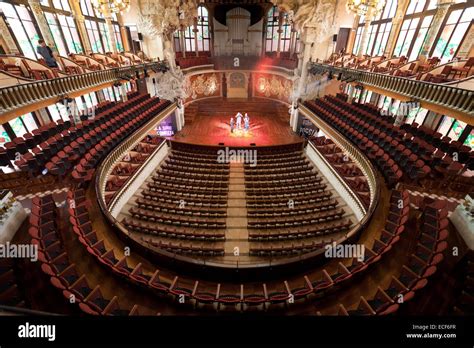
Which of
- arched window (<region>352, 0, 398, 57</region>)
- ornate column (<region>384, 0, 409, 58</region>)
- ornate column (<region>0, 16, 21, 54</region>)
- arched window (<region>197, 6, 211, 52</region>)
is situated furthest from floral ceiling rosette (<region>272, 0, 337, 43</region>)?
ornate column (<region>0, 16, 21, 54</region>)

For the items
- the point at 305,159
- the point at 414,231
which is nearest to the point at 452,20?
the point at 305,159

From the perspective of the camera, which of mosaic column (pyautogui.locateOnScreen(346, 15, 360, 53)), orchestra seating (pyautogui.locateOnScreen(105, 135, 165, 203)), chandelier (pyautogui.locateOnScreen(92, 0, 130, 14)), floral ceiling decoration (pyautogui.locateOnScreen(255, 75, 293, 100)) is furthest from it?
floral ceiling decoration (pyautogui.locateOnScreen(255, 75, 293, 100))

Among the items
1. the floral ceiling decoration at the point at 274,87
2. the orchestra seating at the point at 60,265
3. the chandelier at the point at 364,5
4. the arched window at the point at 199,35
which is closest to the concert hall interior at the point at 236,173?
the orchestra seating at the point at 60,265

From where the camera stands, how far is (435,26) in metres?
12.4

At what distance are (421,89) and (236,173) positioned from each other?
9.78m

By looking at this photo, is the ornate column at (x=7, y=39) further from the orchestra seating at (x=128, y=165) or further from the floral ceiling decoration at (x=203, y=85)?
the floral ceiling decoration at (x=203, y=85)

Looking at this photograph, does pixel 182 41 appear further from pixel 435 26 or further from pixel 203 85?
pixel 435 26

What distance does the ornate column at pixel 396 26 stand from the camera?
49.0 feet

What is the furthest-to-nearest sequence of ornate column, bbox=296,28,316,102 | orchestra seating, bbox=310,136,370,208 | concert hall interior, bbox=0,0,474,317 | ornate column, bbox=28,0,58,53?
ornate column, bbox=296,28,316,102
ornate column, bbox=28,0,58,53
orchestra seating, bbox=310,136,370,208
concert hall interior, bbox=0,0,474,317

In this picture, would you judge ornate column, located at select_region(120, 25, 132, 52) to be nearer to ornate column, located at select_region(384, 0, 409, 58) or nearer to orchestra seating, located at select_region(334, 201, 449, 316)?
ornate column, located at select_region(384, 0, 409, 58)

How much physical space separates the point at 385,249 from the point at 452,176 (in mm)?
4996

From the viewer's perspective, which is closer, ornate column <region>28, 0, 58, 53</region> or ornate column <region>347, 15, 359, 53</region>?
ornate column <region>28, 0, 58, 53</region>

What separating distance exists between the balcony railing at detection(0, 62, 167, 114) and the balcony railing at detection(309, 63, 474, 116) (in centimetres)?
1397

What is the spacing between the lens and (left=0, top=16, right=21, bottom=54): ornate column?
11.1 meters
